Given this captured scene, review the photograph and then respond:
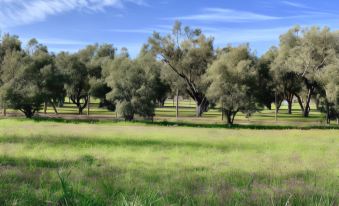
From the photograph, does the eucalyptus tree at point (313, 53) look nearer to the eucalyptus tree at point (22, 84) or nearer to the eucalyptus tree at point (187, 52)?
the eucalyptus tree at point (187, 52)

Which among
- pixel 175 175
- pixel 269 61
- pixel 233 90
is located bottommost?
pixel 175 175

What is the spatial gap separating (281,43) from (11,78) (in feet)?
160

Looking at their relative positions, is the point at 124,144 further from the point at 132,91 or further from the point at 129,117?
the point at 129,117

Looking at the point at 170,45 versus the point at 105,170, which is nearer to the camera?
the point at 105,170

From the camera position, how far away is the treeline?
47.4 metres

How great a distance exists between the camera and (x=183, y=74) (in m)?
64.2

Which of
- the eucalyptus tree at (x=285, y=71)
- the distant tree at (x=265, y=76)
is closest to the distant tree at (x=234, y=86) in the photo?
the distant tree at (x=265, y=76)

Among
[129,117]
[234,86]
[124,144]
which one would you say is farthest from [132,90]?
[124,144]

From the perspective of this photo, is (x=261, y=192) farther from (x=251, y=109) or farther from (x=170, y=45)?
(x=170, y=45)

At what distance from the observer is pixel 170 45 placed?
6178 centimetres

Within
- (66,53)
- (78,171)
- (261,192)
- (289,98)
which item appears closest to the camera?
(261,192)

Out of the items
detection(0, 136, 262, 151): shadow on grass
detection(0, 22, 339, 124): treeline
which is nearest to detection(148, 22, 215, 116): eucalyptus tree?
detection(0, 22, 339, 124): treeline

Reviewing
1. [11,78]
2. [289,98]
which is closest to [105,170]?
[11,78]

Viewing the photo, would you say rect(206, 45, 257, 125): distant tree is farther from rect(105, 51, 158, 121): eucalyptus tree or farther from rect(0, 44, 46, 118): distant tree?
rect(0, 44, 46, 118): distant tree
